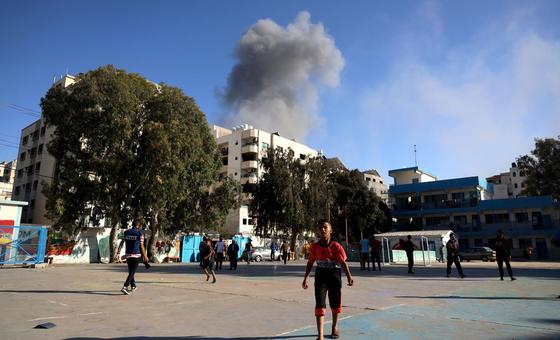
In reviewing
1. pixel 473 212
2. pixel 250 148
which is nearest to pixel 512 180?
pixel 473 212

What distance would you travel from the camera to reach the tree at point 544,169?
4034 centimetres

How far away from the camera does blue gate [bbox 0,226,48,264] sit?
22.2 metres

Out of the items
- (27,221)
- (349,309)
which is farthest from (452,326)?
(27,221)

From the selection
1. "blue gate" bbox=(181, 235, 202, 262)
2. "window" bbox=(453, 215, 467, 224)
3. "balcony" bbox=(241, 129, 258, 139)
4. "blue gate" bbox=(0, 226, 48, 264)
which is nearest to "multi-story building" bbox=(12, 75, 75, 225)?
"blue gate" bbox=(181, 235, 202, 262)

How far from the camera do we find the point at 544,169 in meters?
41.6

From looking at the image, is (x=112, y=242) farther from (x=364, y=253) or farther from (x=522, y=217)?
(x=522, y=217)

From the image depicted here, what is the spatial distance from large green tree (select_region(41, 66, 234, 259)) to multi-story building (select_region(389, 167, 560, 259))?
39069 mm

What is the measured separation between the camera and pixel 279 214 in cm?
4269

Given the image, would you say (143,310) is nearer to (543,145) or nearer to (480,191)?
(543,145)

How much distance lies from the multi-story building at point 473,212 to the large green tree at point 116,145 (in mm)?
39069

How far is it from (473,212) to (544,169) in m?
13.7

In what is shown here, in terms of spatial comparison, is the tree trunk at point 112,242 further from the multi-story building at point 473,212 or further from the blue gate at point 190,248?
the multi-story building at point 473,212

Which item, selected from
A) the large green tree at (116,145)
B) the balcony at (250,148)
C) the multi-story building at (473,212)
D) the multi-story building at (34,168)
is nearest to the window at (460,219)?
the multi-story building at (473,212)

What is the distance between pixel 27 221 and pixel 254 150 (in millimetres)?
35165
